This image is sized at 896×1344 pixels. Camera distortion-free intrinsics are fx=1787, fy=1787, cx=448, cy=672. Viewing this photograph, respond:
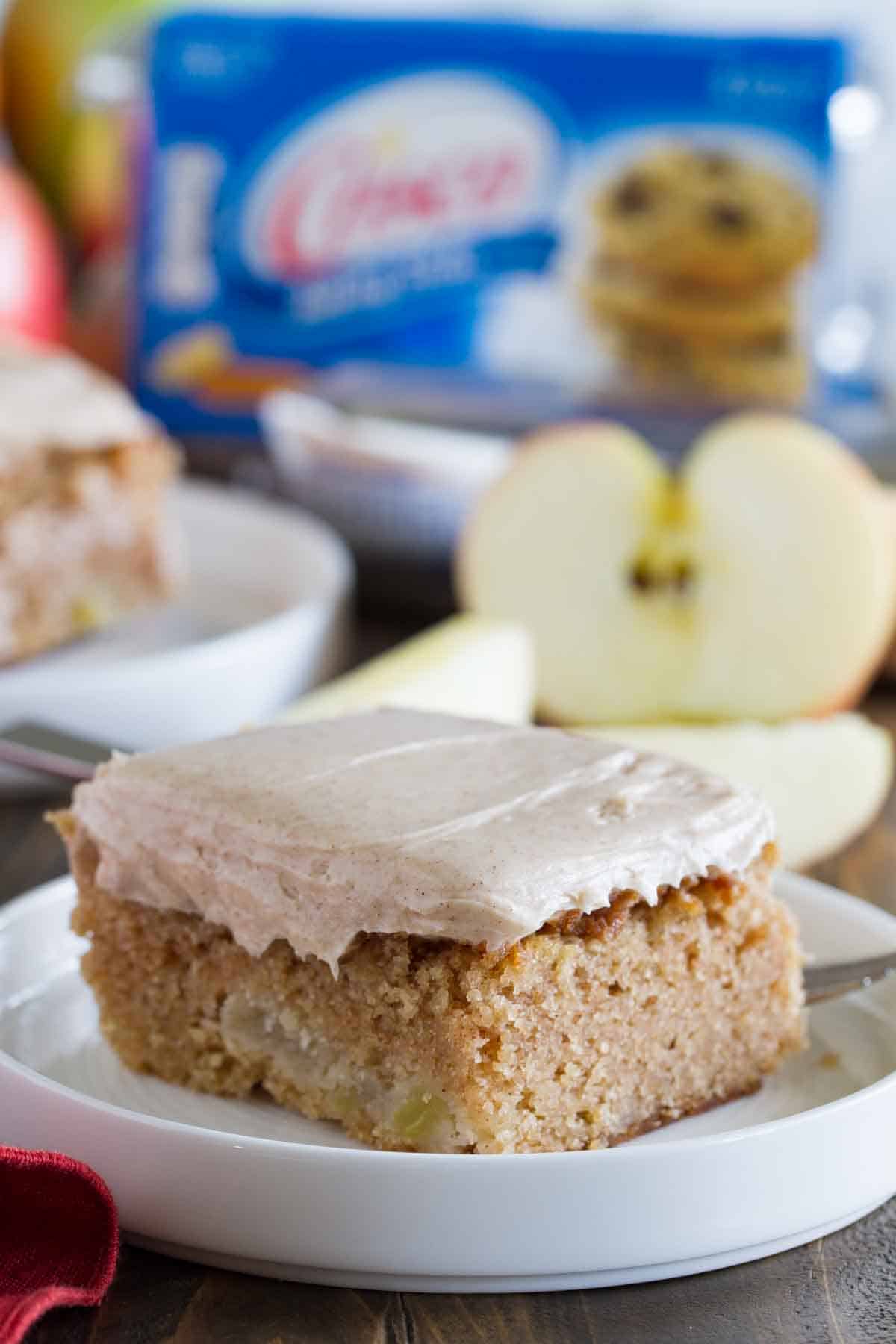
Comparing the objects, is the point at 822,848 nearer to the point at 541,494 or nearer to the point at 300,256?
the point at 541,494

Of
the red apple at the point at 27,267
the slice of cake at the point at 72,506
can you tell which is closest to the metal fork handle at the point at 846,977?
the slice of cake at the point at 72,506

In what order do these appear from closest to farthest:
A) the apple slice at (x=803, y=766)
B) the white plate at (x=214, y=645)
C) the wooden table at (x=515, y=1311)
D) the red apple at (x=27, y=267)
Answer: the wooden table at (x=515, y=1311) → the apple slice at (x=803, y=766) → the white plate at (x=214, y=645) → the red apple at (x=27, y=267)

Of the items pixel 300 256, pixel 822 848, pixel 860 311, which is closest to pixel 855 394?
pixel 860 311

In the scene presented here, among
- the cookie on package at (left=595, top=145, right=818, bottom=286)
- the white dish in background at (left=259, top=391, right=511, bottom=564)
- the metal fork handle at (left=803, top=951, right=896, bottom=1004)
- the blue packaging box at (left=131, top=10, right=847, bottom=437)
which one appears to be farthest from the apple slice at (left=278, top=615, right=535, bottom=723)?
the cookie on package at (left=595, top=145, right=818, bottom=286)

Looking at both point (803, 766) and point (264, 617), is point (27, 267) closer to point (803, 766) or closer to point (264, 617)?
point (264, 617)

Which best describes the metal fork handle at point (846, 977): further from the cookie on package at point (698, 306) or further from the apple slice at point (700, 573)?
the cookie on package at point (698, 306)

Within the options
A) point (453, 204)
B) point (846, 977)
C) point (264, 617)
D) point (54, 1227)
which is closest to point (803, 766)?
point (846, 977)

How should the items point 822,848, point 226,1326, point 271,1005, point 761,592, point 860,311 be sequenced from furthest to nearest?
point 860,311, point 761,592, point 822,848, point 271,1005, point 226,1326
